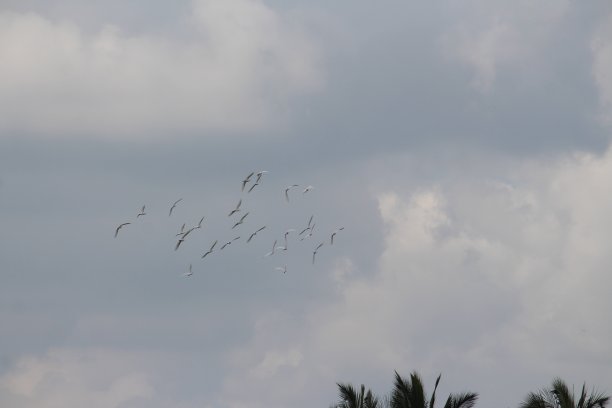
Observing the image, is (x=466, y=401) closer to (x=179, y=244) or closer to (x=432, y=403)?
(x=432, y=403)

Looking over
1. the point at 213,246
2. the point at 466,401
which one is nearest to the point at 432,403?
the point at 466,401

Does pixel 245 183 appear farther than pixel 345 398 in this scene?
No

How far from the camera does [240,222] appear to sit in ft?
287

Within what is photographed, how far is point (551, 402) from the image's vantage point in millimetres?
89812

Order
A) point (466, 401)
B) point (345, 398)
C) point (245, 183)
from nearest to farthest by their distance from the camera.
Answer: point (245, 183)
point (466, 401)
point (345, 398)

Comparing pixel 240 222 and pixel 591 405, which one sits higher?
pixel 240 222

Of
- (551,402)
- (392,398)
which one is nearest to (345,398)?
(392,398)

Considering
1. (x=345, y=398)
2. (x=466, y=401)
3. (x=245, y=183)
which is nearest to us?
(x=245, y=183)

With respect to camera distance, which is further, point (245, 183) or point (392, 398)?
point (392, 398)

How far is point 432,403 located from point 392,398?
2.46m

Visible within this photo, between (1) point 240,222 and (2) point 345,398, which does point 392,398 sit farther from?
(1) point 240,222

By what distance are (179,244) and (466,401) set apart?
19.1m

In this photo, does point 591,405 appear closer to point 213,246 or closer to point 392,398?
point 392,398

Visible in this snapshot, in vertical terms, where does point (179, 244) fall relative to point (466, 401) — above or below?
above
